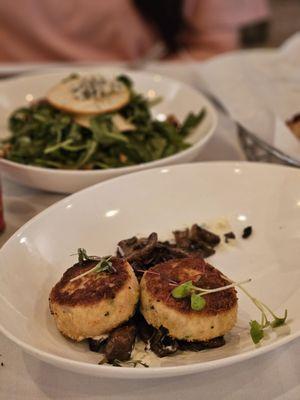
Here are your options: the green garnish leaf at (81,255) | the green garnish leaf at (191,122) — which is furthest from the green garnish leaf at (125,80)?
the green garnish leaf at (81,255)

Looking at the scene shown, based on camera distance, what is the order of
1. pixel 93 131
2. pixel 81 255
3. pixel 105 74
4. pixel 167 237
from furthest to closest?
pixel 105 74 → pixel 93 131 → pixel 167 237 → pixel 81 255

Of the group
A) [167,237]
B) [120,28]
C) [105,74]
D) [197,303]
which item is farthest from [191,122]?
[120,28]

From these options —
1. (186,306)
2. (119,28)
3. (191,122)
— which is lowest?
(119,28)

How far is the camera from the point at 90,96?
1854 mm

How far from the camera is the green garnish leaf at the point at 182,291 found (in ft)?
3.15

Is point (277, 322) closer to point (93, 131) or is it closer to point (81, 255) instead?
point (81, 255)

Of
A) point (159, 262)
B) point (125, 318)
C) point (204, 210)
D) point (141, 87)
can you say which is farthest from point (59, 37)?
point (125, 318)

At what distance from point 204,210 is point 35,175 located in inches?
19.6

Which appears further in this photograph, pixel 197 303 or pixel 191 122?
pixel 191 122

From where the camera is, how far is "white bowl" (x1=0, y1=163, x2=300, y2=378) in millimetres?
959

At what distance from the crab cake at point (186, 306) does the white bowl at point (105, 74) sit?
0.51 m

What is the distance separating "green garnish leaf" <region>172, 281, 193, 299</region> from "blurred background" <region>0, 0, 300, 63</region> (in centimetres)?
232

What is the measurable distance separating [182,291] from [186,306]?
Answer: 0.03 metres

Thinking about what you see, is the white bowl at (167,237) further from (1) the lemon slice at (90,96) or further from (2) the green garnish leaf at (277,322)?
(1) the lemon slice at (90,96)
